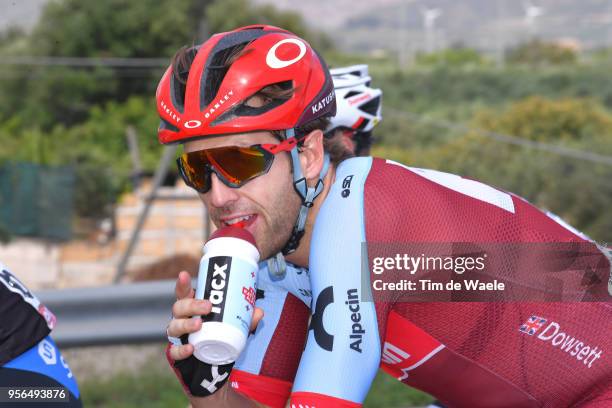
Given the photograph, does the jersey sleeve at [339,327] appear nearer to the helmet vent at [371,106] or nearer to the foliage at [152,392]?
the helmet vent at [371,106]

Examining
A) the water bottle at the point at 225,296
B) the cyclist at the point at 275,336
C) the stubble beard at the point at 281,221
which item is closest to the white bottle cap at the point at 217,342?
the water bottle at the point at 225,296

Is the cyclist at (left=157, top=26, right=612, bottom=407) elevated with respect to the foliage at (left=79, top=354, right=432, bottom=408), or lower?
elevated

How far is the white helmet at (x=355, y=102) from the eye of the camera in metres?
4.60

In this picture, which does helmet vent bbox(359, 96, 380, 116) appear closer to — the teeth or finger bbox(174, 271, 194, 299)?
the teeth

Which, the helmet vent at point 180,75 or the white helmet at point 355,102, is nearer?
the helmet vent at point 180,75

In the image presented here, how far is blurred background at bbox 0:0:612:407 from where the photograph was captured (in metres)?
13.3

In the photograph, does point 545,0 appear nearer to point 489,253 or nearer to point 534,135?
point 534,135

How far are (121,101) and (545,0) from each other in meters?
44.5

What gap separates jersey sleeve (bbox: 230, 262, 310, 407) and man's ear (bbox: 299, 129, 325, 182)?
1.37ft

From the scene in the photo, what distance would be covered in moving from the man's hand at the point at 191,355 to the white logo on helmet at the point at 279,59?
0.73 m

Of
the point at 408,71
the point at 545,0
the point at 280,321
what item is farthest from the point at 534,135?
the point at 545,0

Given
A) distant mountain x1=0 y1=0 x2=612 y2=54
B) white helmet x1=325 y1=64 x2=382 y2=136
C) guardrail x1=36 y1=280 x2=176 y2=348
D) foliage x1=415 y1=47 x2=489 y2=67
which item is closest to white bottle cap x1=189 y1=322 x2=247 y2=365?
white helmet x1=325 y1=64 x2=382 y2=136

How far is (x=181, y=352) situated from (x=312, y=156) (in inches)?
31.9

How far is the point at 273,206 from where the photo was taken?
2.66 m
